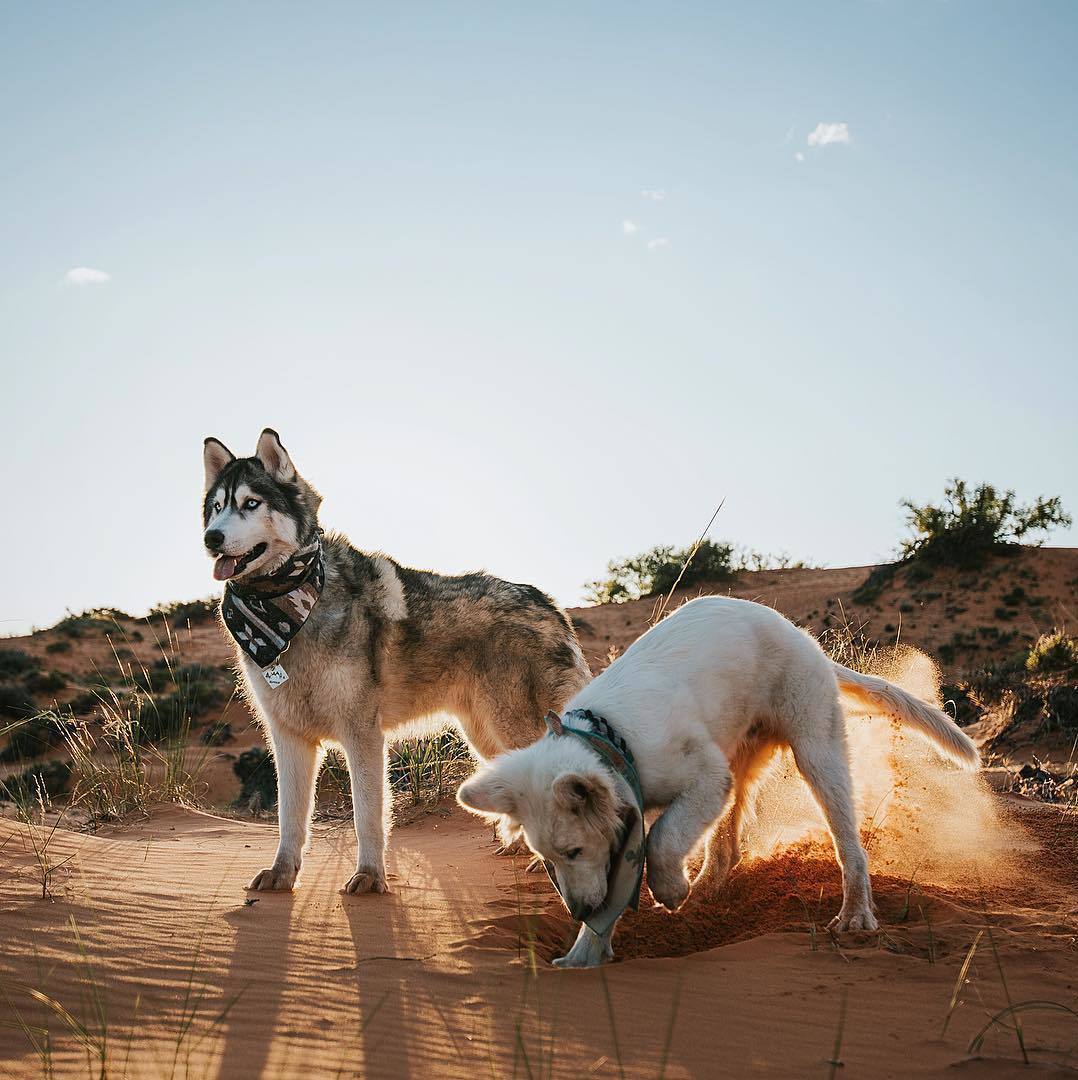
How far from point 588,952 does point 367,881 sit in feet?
6.76

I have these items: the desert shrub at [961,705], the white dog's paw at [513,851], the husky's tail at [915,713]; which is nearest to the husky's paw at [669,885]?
the husky's tail at [915,713]

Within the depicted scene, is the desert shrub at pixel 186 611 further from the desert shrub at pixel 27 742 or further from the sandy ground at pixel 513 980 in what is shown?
the sandy ground at pixel 513 980

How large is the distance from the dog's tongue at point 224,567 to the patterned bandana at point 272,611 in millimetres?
155

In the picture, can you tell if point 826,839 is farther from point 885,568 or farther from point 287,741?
point 885,568

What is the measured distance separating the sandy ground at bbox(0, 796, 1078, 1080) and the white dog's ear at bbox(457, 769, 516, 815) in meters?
0.65

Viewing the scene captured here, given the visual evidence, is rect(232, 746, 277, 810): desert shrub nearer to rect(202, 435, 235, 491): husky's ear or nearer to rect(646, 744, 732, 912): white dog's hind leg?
rect(202, 435, 235, 491): husky's ear

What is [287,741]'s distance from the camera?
615cm

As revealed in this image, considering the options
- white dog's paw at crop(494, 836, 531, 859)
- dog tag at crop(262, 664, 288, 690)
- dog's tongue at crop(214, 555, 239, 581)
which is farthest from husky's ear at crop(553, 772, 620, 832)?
white dog's paw at crop(494, 836, 531, 859)

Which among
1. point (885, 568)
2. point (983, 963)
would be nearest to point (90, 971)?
point (983, 963)

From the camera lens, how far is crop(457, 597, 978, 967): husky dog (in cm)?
391

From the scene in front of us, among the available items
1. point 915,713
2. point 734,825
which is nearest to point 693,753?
point 734,825

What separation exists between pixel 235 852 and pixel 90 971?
382 cm

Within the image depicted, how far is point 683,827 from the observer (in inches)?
162

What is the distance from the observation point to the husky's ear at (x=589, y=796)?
3.74 meters
